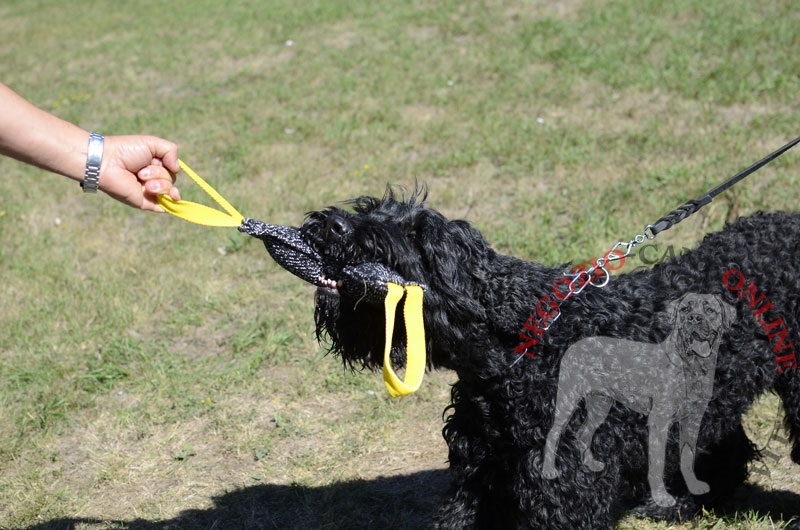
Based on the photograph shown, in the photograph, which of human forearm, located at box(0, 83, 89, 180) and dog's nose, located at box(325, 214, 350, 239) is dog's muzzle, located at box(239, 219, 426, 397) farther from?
human forearm, located at box(0, 83, 89, 180)

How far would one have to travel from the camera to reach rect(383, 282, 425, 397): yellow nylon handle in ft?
8.29

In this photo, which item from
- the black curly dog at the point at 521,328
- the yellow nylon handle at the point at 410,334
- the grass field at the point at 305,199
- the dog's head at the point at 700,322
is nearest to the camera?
the yellow nylon handle at the point at 410,334

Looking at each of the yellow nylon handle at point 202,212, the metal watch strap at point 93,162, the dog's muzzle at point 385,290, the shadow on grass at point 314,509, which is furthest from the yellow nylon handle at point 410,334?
the shadow on grass at point 314,509

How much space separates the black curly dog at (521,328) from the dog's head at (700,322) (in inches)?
1.6

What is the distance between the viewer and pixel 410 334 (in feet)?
8.68

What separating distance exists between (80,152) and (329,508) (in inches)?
86.0

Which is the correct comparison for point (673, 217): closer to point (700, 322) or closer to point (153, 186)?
point (700, 322)

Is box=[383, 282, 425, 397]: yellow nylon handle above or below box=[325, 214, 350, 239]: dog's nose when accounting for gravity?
below

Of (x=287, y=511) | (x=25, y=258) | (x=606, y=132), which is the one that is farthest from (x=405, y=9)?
(x=287, y=511)

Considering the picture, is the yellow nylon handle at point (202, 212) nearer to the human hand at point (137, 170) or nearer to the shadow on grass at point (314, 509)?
the human hand at point (137, 170)

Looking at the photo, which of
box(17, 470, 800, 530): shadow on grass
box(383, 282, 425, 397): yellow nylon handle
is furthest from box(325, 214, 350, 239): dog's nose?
box(17, 470, 800, 530): shadow on grass

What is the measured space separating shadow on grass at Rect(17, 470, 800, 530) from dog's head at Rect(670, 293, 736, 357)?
126 centimetres

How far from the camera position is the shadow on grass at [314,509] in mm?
3908

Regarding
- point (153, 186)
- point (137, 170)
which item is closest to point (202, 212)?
point (153, 186)
